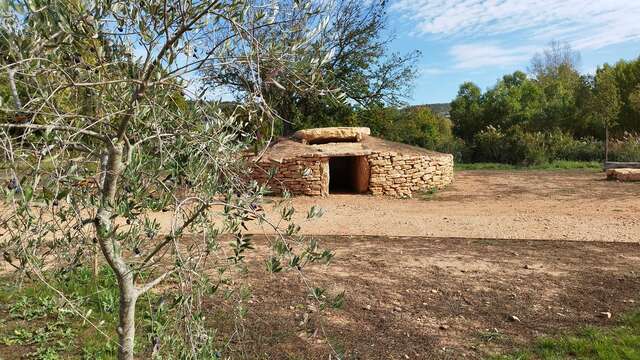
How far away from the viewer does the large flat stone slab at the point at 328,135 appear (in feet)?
45.4

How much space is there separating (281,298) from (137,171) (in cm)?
312

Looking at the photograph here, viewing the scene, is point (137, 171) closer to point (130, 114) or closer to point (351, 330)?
point (130, 114)

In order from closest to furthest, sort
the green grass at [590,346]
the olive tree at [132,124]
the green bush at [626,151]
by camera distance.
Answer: the olive tree at [132,124] < the green grass at [590,346] < the green bush at [626,151]

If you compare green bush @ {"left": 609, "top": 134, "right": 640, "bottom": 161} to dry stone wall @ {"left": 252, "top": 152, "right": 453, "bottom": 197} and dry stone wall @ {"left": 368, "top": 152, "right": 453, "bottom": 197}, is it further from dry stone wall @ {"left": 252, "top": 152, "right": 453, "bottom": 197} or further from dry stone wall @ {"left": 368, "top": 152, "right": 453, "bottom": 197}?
dry stone wall @ {"left": 368, "top": 152, "right": 453, "bottom": 197}

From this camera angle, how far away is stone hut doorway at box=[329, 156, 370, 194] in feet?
42.7

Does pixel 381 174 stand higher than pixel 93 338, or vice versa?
pixel 381 174

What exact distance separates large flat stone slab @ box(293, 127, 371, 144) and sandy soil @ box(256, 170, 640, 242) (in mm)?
2196

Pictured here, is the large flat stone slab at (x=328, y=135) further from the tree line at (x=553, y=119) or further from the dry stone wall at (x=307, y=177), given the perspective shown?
the tree line at (x=553, y=119)

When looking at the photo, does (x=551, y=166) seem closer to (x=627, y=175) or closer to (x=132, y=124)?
(x=627, y=175)

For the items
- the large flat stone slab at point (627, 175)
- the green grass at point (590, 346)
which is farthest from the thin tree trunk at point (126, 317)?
the large flat stone slab at point (627, 175)

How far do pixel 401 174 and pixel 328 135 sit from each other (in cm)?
226

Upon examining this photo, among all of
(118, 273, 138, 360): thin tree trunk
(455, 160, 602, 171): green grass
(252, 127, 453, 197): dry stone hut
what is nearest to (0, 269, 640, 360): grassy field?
(118, 273, 138, 360): thin tree trunk

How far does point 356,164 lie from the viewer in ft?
44.8

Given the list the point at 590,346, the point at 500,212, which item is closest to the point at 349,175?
the point at 500,212
